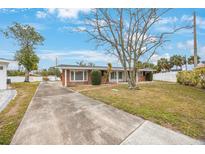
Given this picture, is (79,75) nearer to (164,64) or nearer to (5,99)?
(5,99)

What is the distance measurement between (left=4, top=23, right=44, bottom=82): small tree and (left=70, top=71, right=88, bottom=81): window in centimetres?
980

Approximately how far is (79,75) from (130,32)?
26.4 ft

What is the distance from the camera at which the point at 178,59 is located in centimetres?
4103

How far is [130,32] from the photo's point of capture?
41.4 feet

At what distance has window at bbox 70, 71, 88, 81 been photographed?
17594 mm

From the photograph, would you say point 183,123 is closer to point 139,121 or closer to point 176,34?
point 139,121

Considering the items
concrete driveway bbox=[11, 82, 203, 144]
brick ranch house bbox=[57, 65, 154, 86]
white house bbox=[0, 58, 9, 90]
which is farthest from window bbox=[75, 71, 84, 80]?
concrete driveway bbox=[11, 82, 203, 144]

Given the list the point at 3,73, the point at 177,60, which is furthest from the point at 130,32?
the point at 177,60

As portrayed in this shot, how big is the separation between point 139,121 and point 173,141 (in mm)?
1284

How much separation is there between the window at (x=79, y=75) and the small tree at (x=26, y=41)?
9.80 m

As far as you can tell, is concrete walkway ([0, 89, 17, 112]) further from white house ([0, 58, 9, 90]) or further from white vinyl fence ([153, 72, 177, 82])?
white vinyl fence ([153, 72, 177, 82])

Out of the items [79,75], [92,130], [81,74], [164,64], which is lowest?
[92,130]

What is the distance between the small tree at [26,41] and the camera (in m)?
23.6
